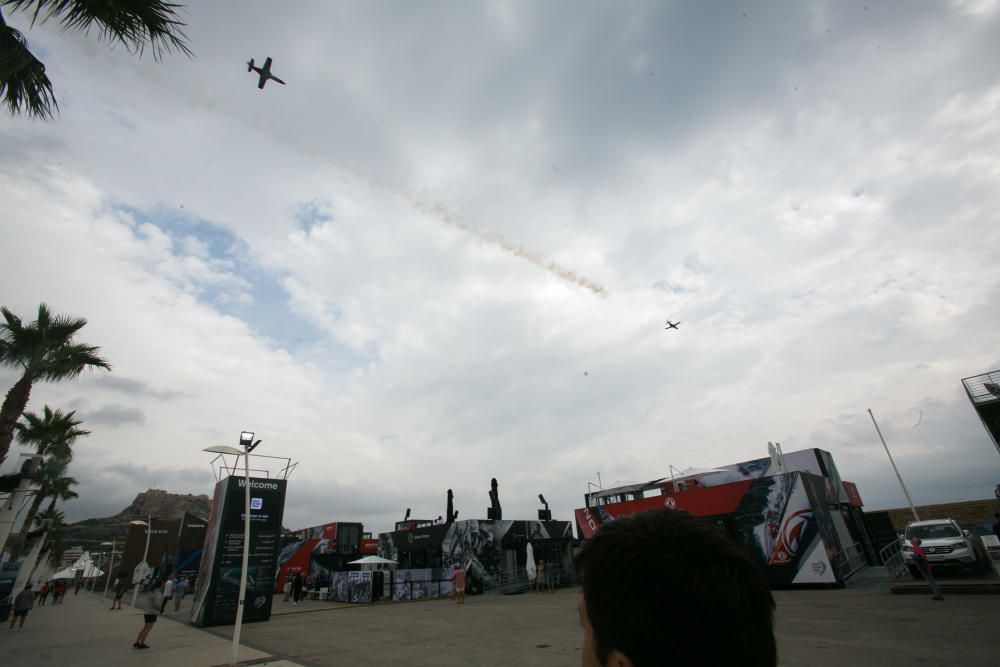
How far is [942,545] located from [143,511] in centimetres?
20825

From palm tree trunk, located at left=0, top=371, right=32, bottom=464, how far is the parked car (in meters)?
25.5

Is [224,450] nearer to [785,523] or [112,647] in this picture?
[112,647]

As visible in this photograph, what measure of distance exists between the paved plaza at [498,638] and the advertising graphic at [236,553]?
95 cm

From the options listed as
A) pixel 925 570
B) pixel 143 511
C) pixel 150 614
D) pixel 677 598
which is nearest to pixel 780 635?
pixel 925 570

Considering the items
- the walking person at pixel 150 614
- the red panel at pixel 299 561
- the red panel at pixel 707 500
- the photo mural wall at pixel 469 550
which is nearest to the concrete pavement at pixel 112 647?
the walking person at pixel 150 614

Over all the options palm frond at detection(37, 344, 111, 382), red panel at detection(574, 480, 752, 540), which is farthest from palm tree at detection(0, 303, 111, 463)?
red panel at detection(574, 480, 752, 540)

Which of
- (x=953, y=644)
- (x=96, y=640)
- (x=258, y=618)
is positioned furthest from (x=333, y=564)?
(x=953, y=644)

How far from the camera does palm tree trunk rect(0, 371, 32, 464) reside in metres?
11.6

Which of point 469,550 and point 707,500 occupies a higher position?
point 707,500

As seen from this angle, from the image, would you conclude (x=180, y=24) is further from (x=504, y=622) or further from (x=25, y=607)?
(x=25, y=607)

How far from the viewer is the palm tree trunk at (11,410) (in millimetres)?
11594

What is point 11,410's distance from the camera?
12.0 metres

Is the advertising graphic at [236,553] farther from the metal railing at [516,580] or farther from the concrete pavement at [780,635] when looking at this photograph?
the metal railing at [516,580]

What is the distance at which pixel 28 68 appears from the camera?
728 centimetres
